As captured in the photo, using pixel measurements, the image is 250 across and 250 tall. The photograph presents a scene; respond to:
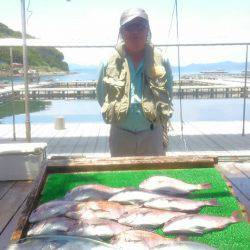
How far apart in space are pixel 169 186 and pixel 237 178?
258cm

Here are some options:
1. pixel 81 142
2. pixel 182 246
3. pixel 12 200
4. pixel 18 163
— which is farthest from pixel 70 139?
pixel 182 246

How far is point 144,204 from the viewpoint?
269 centimetres

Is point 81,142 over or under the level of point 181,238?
under

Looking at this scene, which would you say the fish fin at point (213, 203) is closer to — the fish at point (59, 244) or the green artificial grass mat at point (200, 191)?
the green artificial grass mat at point (200, 191)

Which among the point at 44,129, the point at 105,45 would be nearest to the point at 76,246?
the point at 105,45

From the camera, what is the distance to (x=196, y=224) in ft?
7.65

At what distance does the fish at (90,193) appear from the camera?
2.83 m

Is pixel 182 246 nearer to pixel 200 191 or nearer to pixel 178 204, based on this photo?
pixel 178 204

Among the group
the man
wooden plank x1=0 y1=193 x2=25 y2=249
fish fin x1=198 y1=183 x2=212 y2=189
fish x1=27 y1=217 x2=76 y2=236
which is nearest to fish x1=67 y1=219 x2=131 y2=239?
fish x1=27 y1=217 x2=76 y2=236

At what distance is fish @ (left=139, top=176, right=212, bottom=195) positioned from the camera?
293 centimetres

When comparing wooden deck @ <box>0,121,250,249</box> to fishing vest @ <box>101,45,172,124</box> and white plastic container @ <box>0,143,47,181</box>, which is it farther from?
fishing vest @ <box>101,45,172,124</box>

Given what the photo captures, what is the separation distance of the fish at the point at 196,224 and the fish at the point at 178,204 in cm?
18

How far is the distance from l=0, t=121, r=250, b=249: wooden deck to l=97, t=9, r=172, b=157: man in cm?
116

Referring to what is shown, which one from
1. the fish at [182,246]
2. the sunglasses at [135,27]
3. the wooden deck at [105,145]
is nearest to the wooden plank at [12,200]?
the wooden deck at [105,145]
